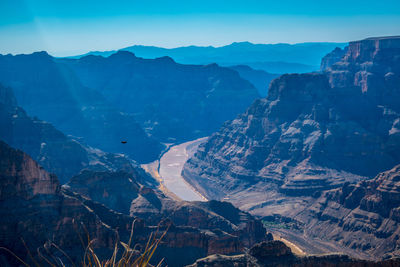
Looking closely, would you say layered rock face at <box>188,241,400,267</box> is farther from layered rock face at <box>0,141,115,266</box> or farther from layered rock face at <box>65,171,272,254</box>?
layered rock face at <box>65,171,272,254</box>

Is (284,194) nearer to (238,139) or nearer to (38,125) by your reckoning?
(238,139)

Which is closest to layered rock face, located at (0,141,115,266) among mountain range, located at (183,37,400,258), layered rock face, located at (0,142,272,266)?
layered rock face, located at (0,142,272,266)

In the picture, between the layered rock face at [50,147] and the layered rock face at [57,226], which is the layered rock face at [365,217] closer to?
the layered rock face at [57,226]

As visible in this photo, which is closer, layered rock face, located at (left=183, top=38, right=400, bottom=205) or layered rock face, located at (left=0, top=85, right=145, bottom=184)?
layered rock face, located at (left=0, top=85, right=145, bottom=184)

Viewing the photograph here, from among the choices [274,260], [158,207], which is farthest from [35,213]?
[158,207]

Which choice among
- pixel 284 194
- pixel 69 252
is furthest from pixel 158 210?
pixel 284 194

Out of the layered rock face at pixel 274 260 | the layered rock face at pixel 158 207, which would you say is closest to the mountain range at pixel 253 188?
the layered rock face at pixel 274 260
